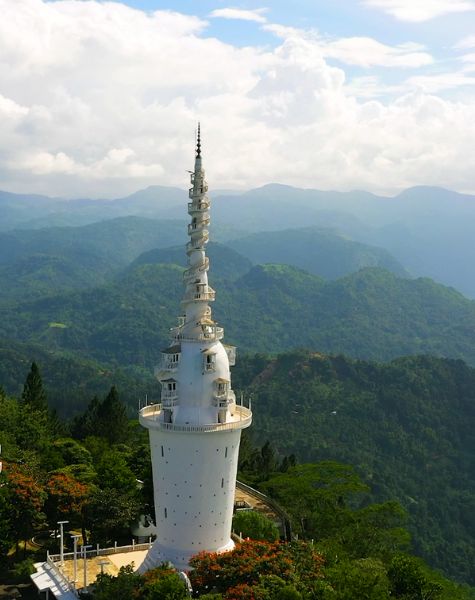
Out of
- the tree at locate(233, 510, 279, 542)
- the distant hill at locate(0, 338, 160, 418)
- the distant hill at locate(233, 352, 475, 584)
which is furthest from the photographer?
the distant hill at locate(0, 338, 160, 418)

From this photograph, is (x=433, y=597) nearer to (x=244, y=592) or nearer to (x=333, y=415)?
(x=244, y=592)

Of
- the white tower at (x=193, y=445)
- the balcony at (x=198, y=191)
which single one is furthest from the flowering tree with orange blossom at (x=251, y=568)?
the balcony at (x=198, y=191)

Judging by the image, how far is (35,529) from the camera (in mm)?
40094

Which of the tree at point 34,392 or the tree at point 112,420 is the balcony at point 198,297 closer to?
the tree at point 112,420

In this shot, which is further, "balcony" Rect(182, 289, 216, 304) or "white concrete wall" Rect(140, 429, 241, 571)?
"balcony" Rect(182, 289, 216, 304)

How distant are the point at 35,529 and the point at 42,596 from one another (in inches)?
258

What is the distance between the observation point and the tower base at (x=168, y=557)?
1268 inches

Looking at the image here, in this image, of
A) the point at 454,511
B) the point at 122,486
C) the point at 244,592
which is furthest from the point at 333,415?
the point at 244,592

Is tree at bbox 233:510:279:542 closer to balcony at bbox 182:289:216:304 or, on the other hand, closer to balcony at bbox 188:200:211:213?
balcony at bbox 182:289:216:304

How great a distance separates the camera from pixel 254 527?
38438 millimetres

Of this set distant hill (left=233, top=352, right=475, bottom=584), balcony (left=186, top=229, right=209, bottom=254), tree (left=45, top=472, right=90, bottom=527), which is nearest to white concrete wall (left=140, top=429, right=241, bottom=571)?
tree (left=45, top=472, right=90, bottom=527)

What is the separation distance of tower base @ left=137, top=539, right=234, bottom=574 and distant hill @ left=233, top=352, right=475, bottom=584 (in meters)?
63.0

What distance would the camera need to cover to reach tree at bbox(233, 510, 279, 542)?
38.2 meters

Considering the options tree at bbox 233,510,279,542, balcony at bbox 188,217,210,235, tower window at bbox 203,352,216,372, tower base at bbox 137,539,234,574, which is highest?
balcony at bbox 188,217,210,235
